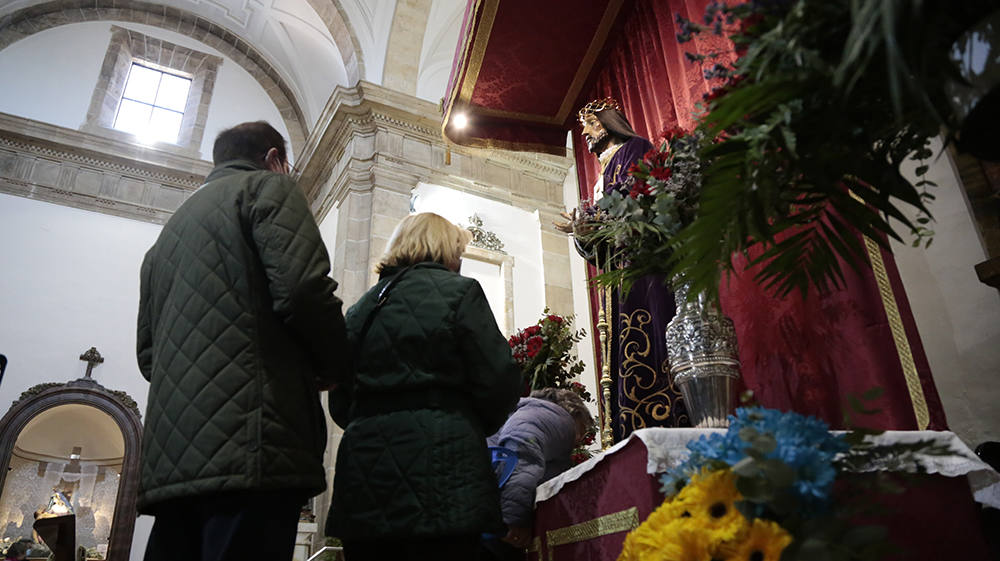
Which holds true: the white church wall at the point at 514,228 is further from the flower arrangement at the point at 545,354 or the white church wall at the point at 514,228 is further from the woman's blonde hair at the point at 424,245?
the woman's blonde hair at the point at 424,245

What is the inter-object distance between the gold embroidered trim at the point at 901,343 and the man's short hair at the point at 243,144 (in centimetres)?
189

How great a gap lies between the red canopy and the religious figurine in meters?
1.45

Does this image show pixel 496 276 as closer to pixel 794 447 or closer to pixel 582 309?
pixel 582 309

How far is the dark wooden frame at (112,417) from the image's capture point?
28.8 ft

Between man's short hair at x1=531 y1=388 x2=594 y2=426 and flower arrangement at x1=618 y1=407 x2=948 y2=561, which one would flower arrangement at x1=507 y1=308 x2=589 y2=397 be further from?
flower arrangement at x1=618 y1=407 x2=948 y2=561

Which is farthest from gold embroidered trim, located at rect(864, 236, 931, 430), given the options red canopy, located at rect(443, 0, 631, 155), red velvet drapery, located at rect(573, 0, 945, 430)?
red canopy, located at rect(443, 0, 631, 155)

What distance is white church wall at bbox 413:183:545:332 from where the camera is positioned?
8.55 metres

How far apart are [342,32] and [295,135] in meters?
3.05

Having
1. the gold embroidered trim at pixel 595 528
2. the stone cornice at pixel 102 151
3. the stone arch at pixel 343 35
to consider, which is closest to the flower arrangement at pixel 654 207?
Answer: the gold embroidered trim at pixel 595 528

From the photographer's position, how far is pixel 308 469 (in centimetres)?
159

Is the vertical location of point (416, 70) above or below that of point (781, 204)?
above

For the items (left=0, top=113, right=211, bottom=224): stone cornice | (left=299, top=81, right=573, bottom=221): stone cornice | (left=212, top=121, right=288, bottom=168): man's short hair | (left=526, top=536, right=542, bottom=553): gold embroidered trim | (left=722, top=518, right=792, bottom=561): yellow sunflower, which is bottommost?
(left=722, top=518, right=792, bottom=561): yellow sunflower

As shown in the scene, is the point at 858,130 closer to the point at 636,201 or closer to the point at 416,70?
the point at 636,201

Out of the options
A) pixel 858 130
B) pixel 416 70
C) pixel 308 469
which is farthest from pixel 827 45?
pixel 416 70
